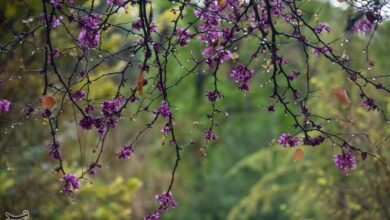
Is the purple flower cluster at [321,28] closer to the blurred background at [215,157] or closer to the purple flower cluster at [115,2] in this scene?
the blurred background at [215,157]

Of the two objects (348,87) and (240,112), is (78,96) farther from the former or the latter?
(240,112)

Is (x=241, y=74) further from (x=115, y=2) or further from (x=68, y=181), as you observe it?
(x=68, y=181)

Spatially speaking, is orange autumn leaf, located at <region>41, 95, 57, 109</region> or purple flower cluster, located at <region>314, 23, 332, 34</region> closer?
orange autumn leaf, located at <region>41, 95, 57, 109</region>

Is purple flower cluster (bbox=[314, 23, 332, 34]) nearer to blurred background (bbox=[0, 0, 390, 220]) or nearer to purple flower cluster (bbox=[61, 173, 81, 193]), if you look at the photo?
blurred background (bbox=[0, 0, 390, 220])

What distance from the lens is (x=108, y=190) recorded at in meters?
6.99

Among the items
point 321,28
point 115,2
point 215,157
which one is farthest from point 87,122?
point 215,157

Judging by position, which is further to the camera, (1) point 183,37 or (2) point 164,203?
(1) point 183,37

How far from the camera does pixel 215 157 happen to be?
436 inches

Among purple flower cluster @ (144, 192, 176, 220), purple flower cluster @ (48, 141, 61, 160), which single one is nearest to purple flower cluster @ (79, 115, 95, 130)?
purple flower cluster @ (48, 141, 61, 160)

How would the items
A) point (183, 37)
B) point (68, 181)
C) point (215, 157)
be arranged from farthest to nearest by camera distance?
1. point (215, 157)
2. point (183, 37)
3. point (68, 181)

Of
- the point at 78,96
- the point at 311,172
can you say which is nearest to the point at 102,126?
the point at 78,96

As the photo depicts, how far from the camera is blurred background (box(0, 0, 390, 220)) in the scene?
596 centimetres

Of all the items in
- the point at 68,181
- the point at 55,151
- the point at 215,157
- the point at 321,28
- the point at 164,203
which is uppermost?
the point at 215,157

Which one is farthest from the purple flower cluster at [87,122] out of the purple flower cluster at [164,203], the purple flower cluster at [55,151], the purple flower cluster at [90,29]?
the purple flower cluster at [164,203]
